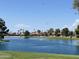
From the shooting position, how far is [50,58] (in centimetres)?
2461

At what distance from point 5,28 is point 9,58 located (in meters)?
130

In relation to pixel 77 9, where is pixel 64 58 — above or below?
below

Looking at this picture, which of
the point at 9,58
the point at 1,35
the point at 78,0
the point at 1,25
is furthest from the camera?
the point at 1,35

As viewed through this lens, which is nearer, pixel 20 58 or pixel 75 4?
pixel 20 58

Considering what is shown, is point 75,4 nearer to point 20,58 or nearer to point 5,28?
point 20,58

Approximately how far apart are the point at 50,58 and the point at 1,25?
125m

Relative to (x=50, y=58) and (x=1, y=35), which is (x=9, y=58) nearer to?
(x=50, y=58)

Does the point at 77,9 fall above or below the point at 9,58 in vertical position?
above

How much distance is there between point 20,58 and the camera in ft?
81.3

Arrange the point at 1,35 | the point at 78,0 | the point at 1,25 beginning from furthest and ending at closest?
the point at 1,35 → the point at 1,25 → the point at 78,0

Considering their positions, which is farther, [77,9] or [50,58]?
[77,9]

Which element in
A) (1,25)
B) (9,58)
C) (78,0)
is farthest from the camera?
(1,25)

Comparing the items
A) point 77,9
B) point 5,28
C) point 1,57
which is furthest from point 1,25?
point 1,57

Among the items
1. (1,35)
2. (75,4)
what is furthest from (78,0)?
(1,35)
